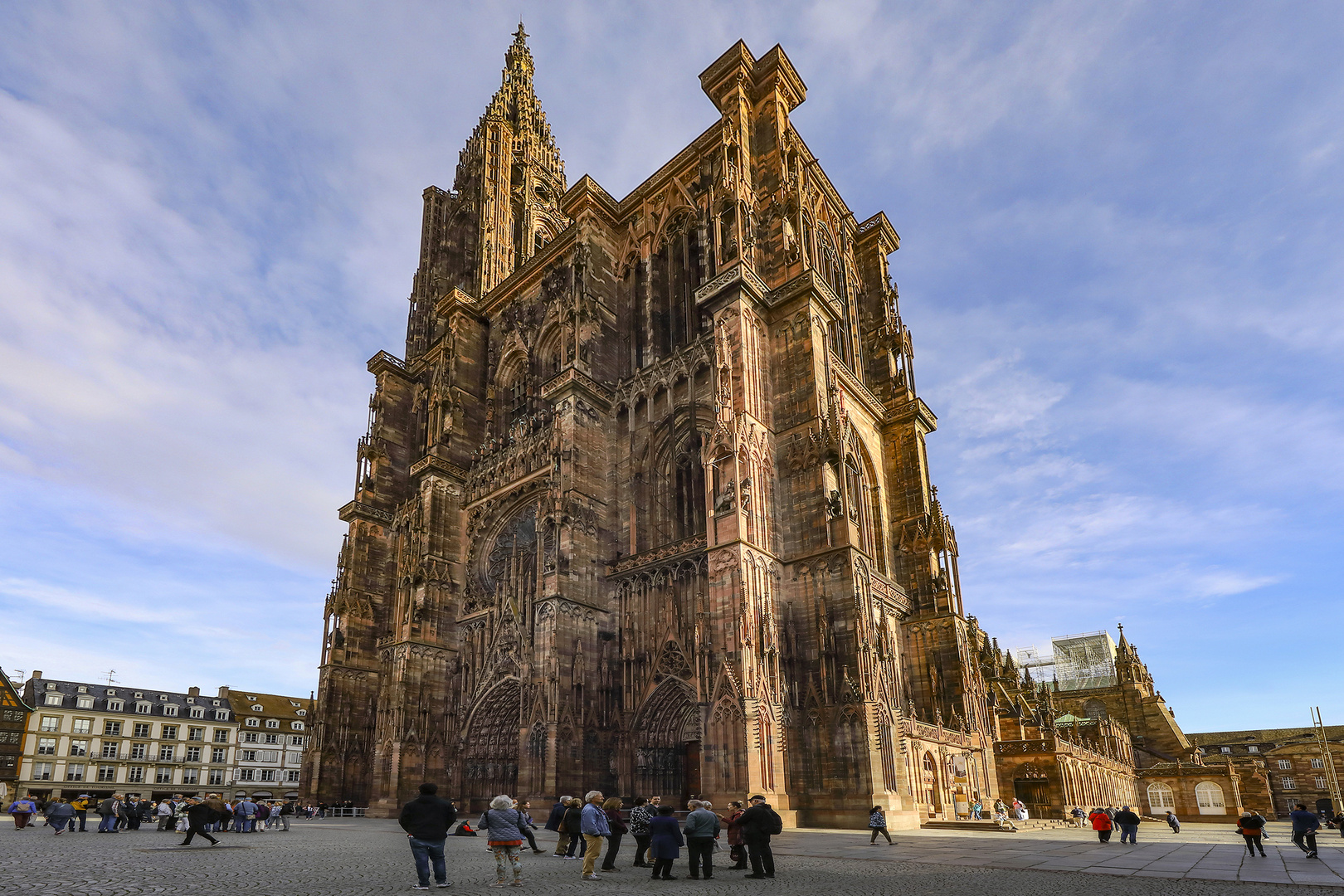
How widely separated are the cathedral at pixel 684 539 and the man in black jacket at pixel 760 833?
10.5 metres

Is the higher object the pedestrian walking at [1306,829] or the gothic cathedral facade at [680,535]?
the gothic cathedral facade at [680,535]

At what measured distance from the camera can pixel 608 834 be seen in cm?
1130

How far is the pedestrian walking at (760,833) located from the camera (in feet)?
35.8

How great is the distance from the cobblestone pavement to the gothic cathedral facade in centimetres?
626

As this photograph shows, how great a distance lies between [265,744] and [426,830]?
80.7m

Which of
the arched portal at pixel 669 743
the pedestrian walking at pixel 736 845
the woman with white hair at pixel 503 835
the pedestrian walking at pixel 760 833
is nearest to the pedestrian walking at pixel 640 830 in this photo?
the pedestrian walking at pixel 736 845

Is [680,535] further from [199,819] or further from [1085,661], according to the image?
[1085,661]

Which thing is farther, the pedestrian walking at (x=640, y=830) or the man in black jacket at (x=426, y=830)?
the pedestrian walking at (x=640, y=830)

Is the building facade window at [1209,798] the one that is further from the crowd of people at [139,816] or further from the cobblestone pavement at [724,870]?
the crowd of people at [139,816]

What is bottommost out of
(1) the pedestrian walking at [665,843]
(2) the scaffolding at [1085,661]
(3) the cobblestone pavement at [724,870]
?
(3) the cobblestone pavement at [724,870]

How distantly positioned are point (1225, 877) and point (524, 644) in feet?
78.4

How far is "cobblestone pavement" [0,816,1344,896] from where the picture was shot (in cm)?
920

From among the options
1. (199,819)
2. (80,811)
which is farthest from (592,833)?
(80,811)

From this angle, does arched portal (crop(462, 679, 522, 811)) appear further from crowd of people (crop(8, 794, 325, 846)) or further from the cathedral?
crowd of people (crop(8, 794, 325, 846))
